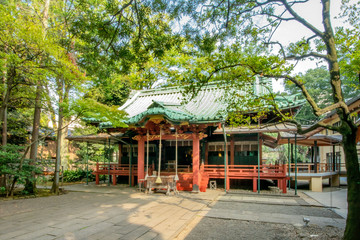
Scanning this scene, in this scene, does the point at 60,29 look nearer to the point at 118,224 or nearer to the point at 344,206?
the point at 118,224

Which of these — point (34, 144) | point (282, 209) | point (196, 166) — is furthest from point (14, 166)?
point (282, 209)

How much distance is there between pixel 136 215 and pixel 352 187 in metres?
5.88

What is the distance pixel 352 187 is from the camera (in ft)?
15.2

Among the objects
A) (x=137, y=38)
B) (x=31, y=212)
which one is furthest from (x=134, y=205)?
(x=137, y=38)

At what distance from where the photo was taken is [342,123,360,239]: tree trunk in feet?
14.7

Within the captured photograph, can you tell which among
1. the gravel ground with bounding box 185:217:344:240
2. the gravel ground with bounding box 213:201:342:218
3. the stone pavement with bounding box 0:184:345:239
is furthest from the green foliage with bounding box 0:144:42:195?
the gravel ground with bounding box 213:201:342:218

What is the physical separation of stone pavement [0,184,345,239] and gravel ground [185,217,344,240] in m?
0.38

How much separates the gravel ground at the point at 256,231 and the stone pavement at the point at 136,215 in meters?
0.38

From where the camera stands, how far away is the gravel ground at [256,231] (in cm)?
552

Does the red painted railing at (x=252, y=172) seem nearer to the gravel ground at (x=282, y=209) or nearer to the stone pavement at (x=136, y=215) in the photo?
the stone pavement at (x=136, y=215)

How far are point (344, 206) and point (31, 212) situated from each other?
11673 millimetres

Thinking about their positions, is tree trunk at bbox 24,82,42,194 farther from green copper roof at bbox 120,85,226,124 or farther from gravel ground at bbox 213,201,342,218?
gravel ground at bbox 213,201,342,218

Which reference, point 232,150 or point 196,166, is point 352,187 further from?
point 232,150

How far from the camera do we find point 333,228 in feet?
20.0
